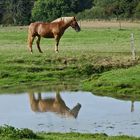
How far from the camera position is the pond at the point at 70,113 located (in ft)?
59.6

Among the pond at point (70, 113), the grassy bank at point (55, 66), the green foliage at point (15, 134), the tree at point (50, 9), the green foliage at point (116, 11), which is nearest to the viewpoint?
the green foliage at point (15, 134)

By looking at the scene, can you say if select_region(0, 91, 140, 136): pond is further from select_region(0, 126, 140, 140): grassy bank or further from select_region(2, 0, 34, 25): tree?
select_region(2, 0, 34, 25): tree

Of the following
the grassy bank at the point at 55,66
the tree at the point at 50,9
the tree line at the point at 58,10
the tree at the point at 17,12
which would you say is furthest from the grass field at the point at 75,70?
the tree at the point at 17,12

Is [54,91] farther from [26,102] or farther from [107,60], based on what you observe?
[107,60]

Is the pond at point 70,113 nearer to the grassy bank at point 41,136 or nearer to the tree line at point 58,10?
the grassy bank at point 41,136

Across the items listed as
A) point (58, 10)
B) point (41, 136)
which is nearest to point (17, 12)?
point (58, 10)

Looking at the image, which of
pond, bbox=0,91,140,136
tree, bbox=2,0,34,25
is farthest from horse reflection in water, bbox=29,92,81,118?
tree, bbox=2,0,34,25

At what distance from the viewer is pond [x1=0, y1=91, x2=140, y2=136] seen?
18.2m

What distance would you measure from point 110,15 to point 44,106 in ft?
198

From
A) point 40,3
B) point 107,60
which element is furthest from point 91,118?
point 40,3

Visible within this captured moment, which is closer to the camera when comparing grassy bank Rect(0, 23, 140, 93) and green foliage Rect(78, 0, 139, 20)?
grassy bank Rect(0, 23, 140, 93)

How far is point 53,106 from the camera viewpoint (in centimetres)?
2264

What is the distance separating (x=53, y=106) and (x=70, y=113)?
1.81m

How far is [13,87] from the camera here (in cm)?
2761
